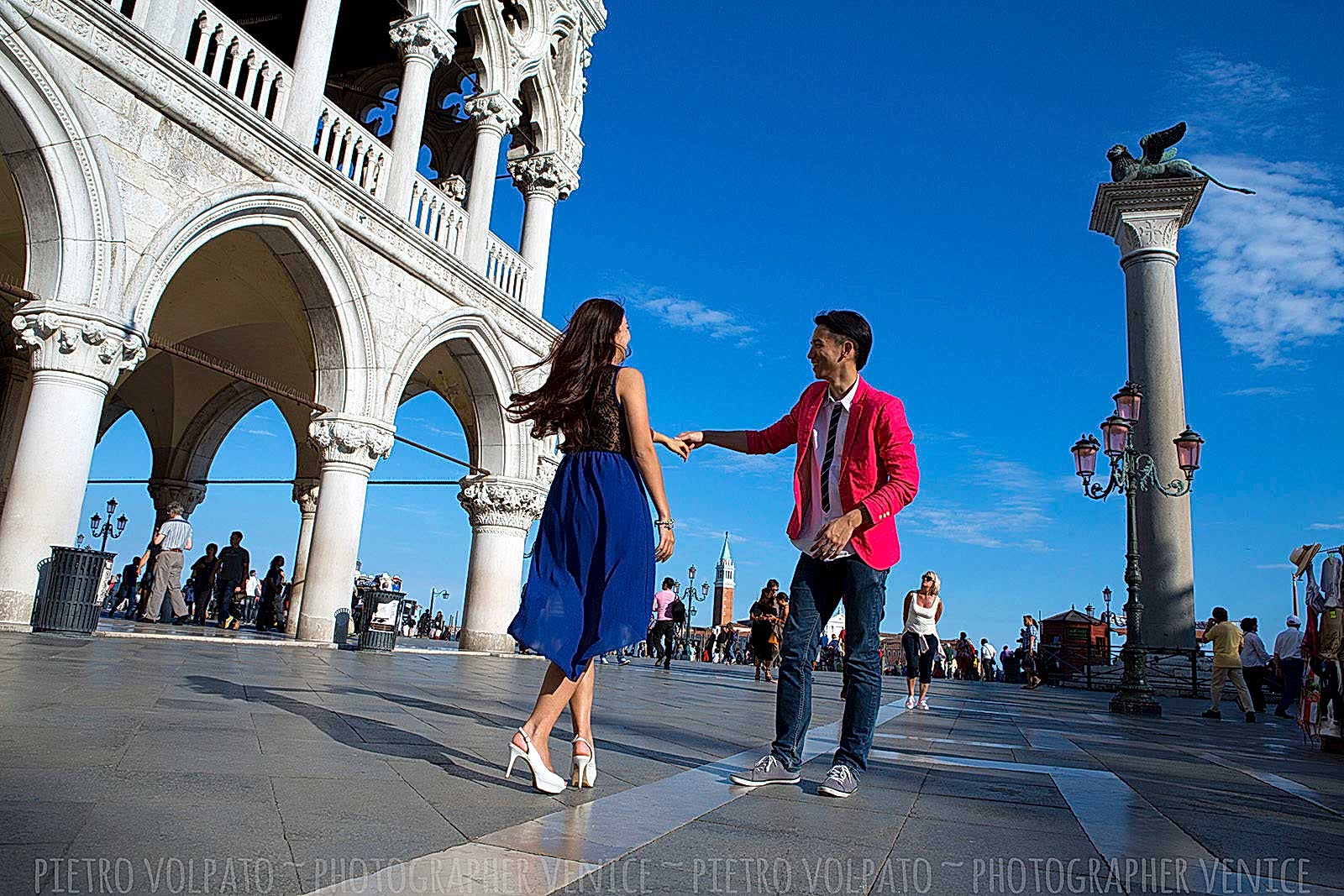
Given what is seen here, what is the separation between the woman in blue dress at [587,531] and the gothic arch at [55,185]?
7.73 m

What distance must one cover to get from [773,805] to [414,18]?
540 inches

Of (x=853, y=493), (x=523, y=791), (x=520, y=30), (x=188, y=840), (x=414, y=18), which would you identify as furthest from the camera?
(x=520, y=30)

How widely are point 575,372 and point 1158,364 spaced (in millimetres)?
22514

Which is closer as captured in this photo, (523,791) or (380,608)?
(523,791)

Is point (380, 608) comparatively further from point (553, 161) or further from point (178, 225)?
point (553, 161)

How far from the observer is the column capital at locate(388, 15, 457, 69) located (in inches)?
535

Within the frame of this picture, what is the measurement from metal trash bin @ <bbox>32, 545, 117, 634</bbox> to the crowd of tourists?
4967 mm

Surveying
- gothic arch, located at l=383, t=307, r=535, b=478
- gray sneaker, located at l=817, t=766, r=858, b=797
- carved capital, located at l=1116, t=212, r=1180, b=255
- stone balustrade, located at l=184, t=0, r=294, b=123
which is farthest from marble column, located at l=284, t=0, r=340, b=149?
carved capital, located at l=1116, t=212, r=1180, b=255

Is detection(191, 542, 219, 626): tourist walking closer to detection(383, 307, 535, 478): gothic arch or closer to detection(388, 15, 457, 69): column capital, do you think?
detection(383, 307, 535, 478): gothic arch

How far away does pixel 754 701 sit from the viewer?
904 cm

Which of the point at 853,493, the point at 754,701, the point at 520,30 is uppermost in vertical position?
the point at 520,30

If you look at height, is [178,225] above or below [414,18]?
below

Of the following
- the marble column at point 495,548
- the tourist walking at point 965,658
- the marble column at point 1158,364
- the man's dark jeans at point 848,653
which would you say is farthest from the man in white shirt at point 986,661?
the man's dark jeans at point 848,653

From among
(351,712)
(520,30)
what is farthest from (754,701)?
(520,30)
